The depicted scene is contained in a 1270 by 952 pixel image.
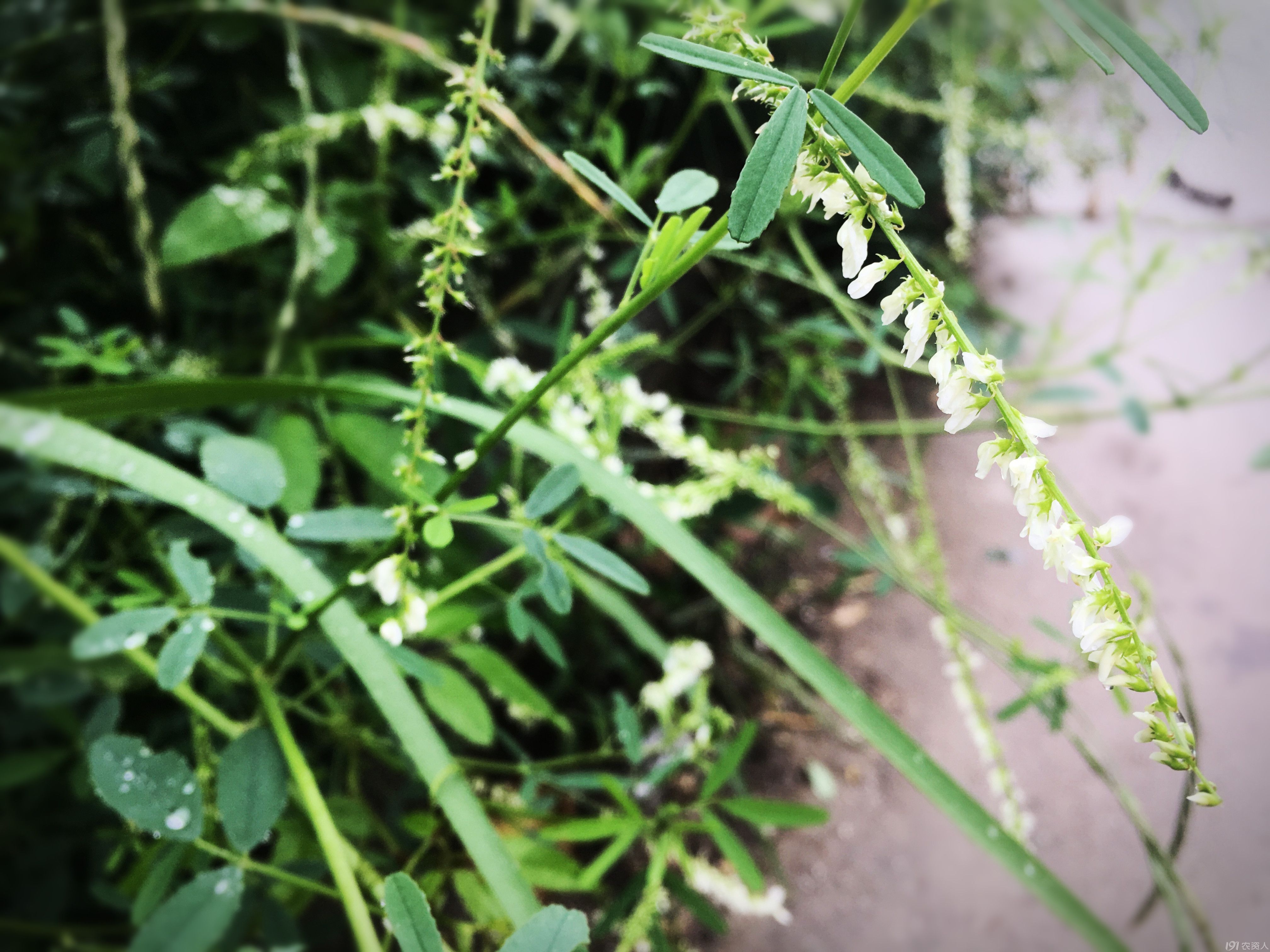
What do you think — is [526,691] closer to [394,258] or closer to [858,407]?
[394,258]

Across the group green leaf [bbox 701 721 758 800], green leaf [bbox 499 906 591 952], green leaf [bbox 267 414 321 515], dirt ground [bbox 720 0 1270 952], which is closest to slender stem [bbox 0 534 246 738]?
green leaf [bbox 267 414 321 515]

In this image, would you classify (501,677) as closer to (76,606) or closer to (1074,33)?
(76,606)

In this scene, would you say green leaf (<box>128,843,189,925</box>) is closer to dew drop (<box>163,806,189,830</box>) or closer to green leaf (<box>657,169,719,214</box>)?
dew drop (<box>163,806,189,830</box>)

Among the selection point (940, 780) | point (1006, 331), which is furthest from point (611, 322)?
point (1006, 331)

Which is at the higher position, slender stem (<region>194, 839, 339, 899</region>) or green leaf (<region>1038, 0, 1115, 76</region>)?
green leaf (<region>1038, 0, 1115, 76</region>)

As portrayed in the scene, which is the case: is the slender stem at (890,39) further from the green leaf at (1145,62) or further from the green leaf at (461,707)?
the green leaf at (461,707)

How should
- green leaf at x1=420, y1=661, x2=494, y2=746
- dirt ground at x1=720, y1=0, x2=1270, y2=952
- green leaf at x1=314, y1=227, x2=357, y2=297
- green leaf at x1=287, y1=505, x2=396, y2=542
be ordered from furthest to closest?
dirt ground at x1=720, y1=0, x2=1270, y2=952 < green leaf at x1=314, y1=227, x2=357, y2=297 < green leaf at x1=420, y1=661, x2=494, y2=746 < green leaf at x1=287, y1=505, x2=396, y2=542

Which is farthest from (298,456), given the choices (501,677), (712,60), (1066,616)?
(1066,616)
